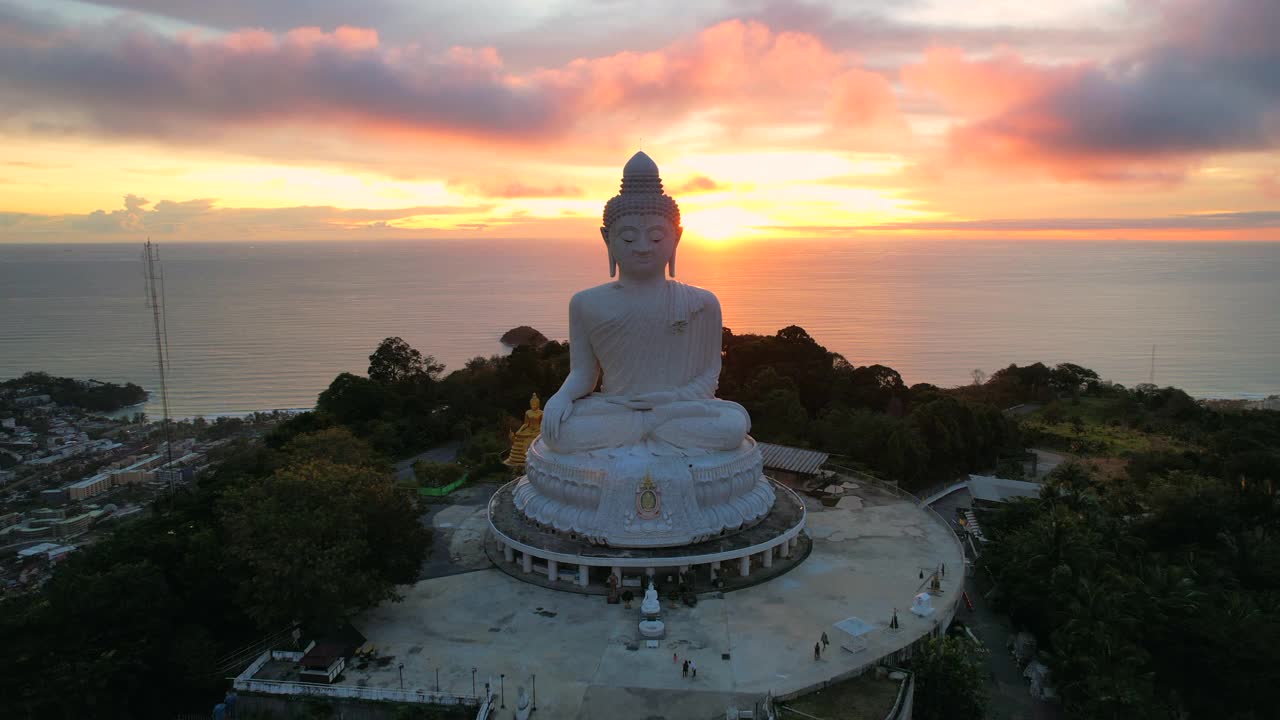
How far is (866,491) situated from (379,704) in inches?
618

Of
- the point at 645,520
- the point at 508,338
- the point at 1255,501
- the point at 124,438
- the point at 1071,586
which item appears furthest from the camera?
the point at 508,338

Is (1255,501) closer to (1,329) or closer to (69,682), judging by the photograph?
(69,682)

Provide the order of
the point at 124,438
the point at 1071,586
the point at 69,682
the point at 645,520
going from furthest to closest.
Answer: the point at 124,438, the point at 645,520, the point at 1071,586, the point at 69,682

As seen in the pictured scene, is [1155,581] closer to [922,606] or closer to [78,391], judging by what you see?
[922,606]

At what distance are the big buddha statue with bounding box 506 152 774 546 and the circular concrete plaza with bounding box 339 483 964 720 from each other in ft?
5.86

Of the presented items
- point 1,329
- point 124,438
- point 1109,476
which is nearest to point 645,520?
point 1109,476

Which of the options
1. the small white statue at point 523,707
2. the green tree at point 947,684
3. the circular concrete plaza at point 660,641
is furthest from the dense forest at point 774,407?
the small white statue at point 523,707

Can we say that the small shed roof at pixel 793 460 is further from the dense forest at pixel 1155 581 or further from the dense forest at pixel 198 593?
the dense forest at pixel 198 593

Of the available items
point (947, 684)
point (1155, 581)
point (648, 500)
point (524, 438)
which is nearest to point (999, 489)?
point (1155, 581)

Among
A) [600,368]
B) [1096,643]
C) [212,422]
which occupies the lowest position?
[212,422]

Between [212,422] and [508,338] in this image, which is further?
[508,338]

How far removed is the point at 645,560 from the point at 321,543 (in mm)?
6627

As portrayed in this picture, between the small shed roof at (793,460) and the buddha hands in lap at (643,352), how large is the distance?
5626mm

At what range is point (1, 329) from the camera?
263 ft
